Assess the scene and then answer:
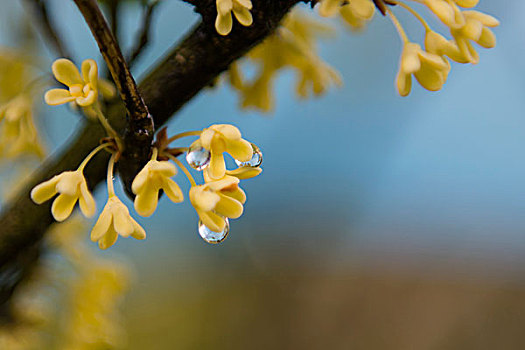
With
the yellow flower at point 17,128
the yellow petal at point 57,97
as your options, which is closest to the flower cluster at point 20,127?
the yellow flower at point 17,128

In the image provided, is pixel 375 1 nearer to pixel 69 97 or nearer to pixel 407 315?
pixel 69 97

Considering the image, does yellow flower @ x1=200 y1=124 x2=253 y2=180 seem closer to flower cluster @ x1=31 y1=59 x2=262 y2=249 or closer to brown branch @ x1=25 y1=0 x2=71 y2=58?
flower cluster @ x1=31 y1=59 x2=262 y2=249

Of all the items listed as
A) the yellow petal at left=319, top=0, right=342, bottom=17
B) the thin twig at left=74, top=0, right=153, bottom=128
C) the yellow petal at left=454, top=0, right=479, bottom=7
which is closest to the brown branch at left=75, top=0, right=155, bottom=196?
the thin twig at left=74, top=0, right=153, bottom=128

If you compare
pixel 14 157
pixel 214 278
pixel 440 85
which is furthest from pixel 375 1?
pixel 214 278

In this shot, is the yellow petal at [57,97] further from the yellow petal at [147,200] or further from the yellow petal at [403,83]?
the yellow petal at [403,83]

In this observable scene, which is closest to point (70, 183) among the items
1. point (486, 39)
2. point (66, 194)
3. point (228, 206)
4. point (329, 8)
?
point (66, 194)

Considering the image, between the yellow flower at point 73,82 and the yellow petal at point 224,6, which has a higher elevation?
the yellow petal at point 224,6
